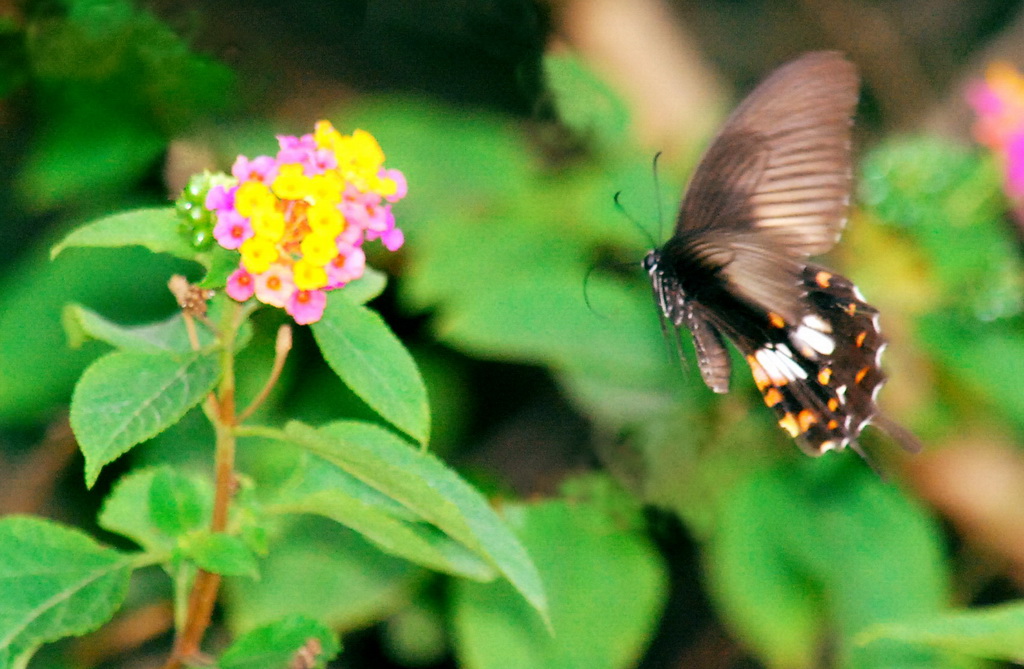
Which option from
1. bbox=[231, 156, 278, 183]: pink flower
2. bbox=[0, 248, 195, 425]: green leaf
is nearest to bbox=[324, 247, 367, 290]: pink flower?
bbox=[231, 156, 278, 183]: pink flower

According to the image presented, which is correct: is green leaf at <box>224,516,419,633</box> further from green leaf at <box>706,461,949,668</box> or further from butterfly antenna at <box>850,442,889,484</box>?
butterfly antenna at <box>850,442,889,484</box>

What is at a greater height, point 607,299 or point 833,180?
point 833,180

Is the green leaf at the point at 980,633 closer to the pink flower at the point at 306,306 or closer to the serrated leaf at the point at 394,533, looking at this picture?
the serrated leaf at the point at 394,533

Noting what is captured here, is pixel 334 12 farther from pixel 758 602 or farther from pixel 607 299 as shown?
pixel 758 602

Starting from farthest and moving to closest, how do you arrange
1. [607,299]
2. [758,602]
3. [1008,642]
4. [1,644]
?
[607,299], [758,602], [1,644], [1008,642]

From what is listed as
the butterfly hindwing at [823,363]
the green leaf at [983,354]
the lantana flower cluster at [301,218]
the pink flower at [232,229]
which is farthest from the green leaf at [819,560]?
the pink flower at [232,229]

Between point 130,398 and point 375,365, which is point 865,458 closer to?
point 375,365

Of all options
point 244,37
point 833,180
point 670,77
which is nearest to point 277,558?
point 833,180
